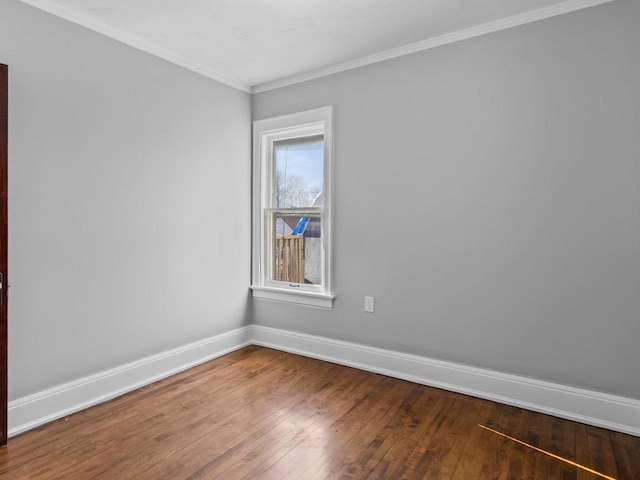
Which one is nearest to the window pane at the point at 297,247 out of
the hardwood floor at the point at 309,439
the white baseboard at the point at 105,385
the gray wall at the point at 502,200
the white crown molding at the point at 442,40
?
the gray wall at the point at 502,200

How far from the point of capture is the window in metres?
3.50

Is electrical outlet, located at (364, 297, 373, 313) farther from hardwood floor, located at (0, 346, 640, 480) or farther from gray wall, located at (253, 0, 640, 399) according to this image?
hardwood floor, located at (0, 346, 640, 480)

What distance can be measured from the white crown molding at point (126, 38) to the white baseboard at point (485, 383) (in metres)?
2.48

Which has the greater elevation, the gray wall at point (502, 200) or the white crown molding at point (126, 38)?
the white crown molding at point (126, 38)

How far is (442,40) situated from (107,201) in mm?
2701

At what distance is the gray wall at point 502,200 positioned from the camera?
2330 mm

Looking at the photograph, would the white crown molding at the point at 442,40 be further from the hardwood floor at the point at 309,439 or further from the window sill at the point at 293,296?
the hardwood floor at the point at 309,439

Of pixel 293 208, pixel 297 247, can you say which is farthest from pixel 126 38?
pixel 297 247

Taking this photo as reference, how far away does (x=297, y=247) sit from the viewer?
12.4 ft

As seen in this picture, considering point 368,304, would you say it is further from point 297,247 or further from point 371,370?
point 297,247

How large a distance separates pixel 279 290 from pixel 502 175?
2197mm

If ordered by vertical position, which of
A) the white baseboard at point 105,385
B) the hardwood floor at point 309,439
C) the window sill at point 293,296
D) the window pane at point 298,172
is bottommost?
the hardwood floor at point 309,439

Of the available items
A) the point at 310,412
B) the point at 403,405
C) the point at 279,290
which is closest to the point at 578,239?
the point at 403,405

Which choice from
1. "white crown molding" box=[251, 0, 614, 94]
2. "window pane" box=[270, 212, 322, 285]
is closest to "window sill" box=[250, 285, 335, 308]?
"window pane" box=[270, 212, 322, 285]
